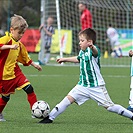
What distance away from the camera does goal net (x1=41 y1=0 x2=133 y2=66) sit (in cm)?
2434

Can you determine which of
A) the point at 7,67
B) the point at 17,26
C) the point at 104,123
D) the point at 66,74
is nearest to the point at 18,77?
the point at 7,67

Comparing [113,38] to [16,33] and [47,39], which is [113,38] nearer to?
[47,39]

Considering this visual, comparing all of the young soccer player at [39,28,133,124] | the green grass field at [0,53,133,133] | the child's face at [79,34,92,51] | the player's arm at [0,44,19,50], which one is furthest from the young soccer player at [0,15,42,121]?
the child's face at [79,34,92,51]

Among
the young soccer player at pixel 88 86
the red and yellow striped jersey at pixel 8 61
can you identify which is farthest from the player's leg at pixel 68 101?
the red and yellow striped jersey at pixel 8 61

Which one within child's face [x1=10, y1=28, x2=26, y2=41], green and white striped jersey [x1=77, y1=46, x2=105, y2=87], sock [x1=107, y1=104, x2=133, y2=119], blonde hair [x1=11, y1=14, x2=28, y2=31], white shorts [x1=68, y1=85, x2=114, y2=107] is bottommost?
sock [x1=107, y1=104, x2=133, y2=119]

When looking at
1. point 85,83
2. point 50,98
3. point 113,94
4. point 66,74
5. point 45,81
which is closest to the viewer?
point 85,83

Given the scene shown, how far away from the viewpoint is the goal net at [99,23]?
79.9ft

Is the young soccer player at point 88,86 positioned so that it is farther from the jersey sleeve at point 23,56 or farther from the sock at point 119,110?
the jersey sleeve at point 23,56

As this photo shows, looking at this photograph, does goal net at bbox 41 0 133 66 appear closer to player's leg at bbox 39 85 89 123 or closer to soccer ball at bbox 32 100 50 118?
soccer ball at bbox 32 100 50 118

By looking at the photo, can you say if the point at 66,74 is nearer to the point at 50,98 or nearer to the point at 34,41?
the point at 50,98

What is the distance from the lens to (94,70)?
788cm

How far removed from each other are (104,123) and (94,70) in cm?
Result: 74

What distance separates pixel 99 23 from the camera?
31.1 meters

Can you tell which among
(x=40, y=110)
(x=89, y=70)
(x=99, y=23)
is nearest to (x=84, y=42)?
(x=89, y=70)
